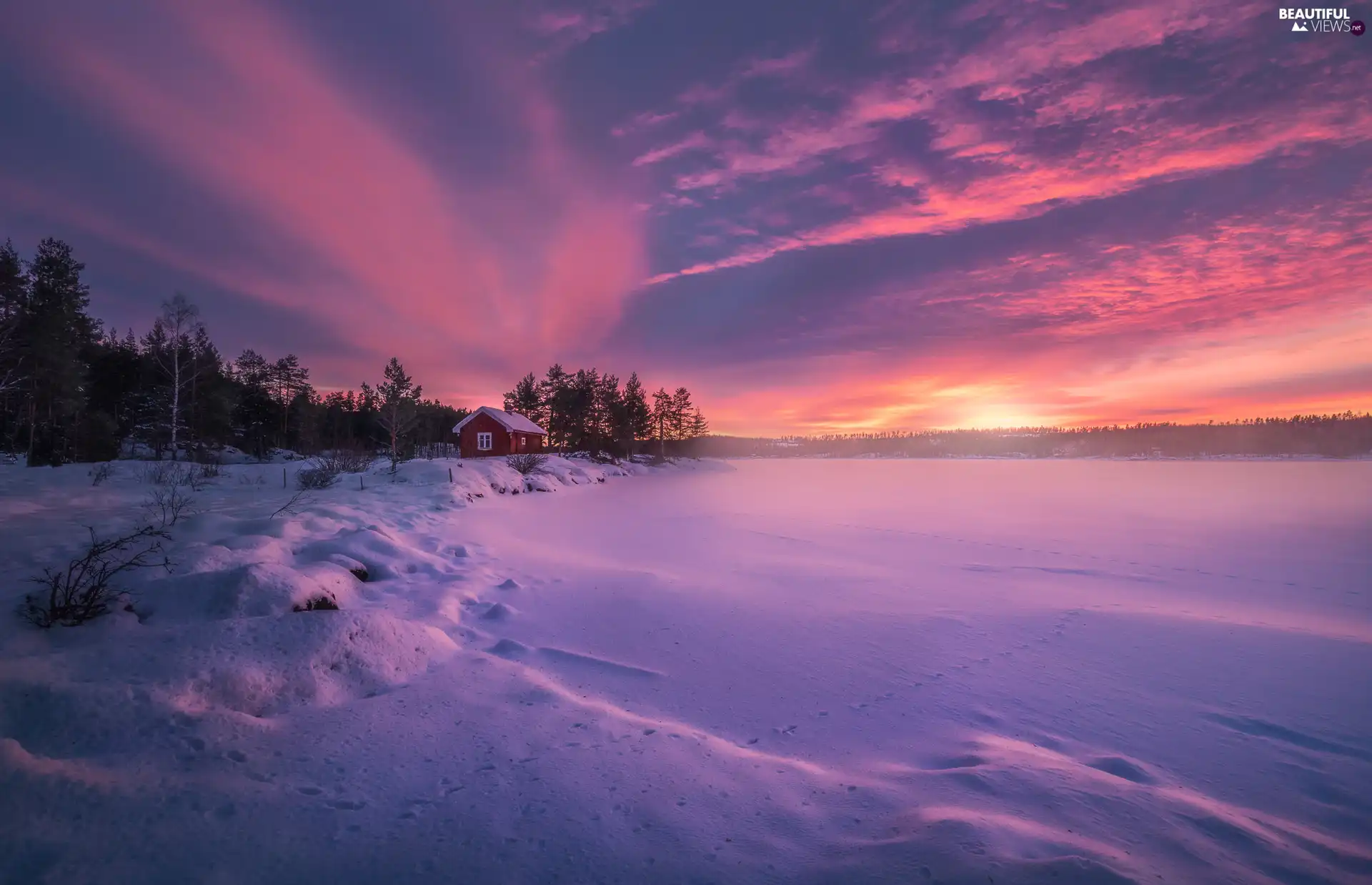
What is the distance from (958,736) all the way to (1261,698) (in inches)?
134

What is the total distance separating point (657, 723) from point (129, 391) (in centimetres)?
5749

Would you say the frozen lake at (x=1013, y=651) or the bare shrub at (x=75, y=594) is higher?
the bare shrub at (x=75, y=594)

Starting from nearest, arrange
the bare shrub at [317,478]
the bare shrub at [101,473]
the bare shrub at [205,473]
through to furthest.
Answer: the bare shrub at [101,473] < the bare shrub at [317,478] < the bare shrub at [205,473]

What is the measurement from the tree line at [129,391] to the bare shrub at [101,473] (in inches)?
257

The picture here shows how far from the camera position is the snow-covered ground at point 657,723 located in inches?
96.2

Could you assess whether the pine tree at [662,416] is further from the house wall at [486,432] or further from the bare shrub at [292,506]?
the bare shrub at [292,506]

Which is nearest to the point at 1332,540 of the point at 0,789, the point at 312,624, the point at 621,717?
the point at 621,717

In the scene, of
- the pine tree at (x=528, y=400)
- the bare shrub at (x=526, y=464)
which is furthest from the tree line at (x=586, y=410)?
the bare shrub at (x=526, y=464)

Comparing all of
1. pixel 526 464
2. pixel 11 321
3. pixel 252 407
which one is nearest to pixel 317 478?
pixel 526 464

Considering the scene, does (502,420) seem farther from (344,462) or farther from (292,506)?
(292,506)

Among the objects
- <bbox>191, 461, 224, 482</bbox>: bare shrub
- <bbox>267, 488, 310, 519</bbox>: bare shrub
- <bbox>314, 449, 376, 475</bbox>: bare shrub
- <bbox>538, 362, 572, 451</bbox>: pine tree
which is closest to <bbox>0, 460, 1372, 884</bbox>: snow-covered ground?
<bbox>267, 488, 310, 519</bbox>: bare shrub

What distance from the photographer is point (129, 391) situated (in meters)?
40.0

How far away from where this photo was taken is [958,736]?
156 inches

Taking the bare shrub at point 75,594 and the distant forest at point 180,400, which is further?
the distant forest at point 180,400
